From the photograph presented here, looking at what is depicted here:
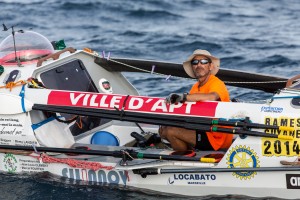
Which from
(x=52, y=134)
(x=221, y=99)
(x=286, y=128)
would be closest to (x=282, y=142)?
(x=286, y=128)

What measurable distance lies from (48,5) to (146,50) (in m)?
6.09

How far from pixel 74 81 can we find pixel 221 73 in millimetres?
2192

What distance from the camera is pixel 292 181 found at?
397 inches

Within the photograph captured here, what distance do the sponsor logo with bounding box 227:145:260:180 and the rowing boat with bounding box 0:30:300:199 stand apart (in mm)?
12

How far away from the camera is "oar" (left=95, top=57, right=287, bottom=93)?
11867mm

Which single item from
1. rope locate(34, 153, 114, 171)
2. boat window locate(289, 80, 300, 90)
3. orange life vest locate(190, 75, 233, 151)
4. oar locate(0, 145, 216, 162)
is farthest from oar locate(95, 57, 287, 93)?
rope locate(34, 153, 114, 171)

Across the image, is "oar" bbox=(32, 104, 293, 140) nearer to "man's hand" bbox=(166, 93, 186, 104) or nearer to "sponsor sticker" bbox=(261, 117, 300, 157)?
"sponsor sticker" bbox=(261, 117, 300, 157)

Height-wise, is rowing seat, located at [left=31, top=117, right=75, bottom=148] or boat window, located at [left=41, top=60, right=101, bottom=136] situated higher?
boat window, located at [left=41, top=60, right=101, bottom=136]

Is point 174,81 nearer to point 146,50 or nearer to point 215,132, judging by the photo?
point 146,50

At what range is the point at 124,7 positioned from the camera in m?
24.2

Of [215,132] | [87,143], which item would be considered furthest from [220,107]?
[87,143]

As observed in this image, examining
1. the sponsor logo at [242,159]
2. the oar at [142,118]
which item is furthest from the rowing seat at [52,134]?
the sponsor logo at [242,159]

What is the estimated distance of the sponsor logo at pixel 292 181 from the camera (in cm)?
1005

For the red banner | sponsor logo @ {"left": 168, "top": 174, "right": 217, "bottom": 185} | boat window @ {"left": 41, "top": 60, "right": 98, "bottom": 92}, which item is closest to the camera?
sponsor logo @ {"left": 168, "top": 174, "right": 217, "bottom": 185}
